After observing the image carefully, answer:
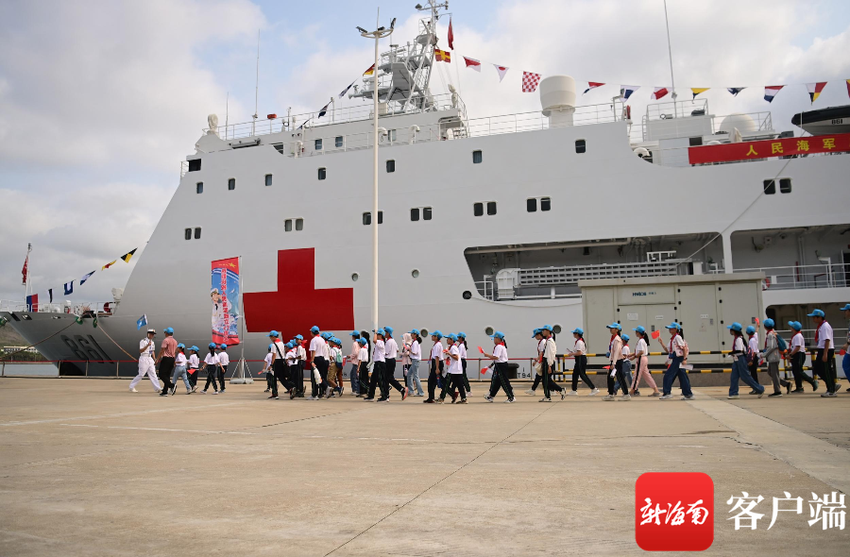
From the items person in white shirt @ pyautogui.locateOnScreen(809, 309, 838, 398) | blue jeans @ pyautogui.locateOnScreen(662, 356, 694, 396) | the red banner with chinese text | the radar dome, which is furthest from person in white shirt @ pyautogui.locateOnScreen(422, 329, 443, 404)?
the radar dome

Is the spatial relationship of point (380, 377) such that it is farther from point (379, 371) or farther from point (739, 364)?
point (739, 364)

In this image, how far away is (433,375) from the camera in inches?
384

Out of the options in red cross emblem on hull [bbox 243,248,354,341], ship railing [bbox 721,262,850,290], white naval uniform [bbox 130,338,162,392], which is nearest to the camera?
white naval uniform [bbox 130,338,162,392]

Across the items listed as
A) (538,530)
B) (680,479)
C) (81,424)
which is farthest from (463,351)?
(538,530)

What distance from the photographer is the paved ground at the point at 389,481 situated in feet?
7.07

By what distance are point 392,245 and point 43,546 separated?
14980 mm

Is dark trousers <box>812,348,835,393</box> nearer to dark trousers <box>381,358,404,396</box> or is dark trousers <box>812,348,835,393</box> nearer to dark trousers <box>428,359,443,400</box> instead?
dark trousers <box>428,359,443,400</box>

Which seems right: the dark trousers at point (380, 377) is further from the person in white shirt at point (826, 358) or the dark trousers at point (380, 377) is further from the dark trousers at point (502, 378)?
the person in white shirt at point (826, 358)

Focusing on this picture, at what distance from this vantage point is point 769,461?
3.58m

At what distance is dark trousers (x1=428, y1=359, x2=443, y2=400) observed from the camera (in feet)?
31.7

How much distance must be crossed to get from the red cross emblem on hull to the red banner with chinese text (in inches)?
394

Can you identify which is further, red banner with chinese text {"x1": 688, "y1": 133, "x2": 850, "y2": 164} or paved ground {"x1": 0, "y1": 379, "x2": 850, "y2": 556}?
red banner with chinese text {"x1": 688, "y1": 133, "x2": 850, "y2": 164}

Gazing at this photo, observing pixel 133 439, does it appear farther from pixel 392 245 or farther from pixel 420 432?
pixel 392 245

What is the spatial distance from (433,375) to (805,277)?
11.3m
